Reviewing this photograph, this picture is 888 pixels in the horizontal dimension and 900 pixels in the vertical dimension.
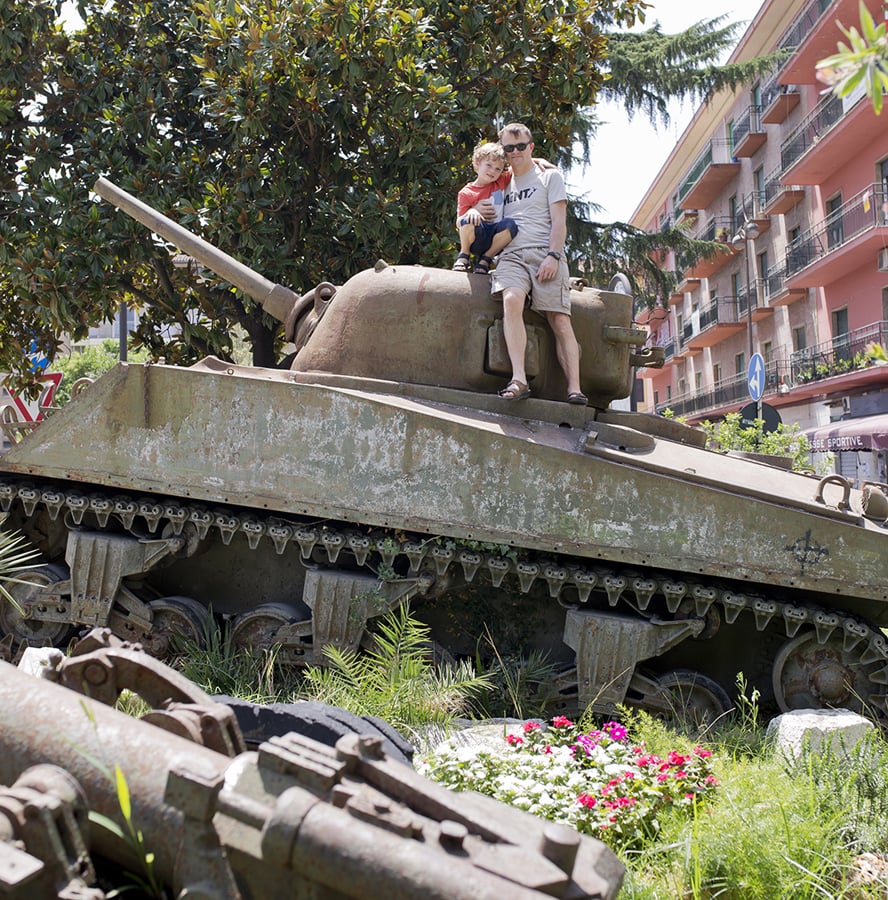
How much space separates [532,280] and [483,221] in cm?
72

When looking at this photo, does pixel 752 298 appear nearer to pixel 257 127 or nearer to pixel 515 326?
pixel 257 127

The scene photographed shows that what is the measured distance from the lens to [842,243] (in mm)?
25734

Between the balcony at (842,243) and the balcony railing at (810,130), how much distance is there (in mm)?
2390

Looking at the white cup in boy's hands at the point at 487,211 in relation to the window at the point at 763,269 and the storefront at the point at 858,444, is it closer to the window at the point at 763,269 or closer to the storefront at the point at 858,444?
the storefront at the point at 858,444

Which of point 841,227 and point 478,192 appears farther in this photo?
point 841,227

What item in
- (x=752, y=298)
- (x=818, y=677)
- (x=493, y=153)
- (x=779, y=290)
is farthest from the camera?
(x=752, y=298)

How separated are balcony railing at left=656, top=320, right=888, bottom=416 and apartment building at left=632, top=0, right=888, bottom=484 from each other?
0.05 m

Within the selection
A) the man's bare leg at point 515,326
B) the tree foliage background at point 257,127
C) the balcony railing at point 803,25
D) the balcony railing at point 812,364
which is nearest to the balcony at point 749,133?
the balcony railing at point 803,25

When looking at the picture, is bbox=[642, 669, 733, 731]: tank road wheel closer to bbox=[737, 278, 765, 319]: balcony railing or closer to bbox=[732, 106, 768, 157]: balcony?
bbox=[737, 278, 765, 319]: balcony railing

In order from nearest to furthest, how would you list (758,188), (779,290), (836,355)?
(836,355) → (779,290) → (758,188)

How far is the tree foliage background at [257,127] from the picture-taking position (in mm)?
11727

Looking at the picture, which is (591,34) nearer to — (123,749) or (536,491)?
(536,491)

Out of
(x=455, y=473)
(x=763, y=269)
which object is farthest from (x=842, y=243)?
(x=455, y=473)

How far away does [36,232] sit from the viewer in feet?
41.9
